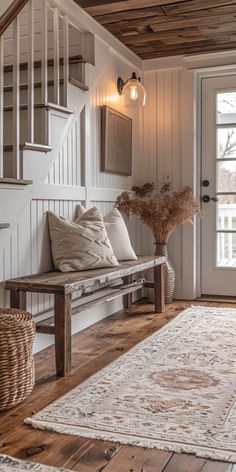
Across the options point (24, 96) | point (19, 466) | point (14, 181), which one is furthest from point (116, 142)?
point (19, 466)

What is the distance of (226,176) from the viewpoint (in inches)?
182

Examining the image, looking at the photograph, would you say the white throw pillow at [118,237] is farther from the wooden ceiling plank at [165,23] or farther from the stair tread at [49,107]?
the wooden ceiling plank at [165,23]

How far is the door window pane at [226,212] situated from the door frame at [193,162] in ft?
0.67

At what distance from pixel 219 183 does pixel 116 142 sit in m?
1.13

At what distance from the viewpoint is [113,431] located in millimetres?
1877

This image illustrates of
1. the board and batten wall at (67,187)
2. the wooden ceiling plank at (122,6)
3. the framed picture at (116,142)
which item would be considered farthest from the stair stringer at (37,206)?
the wooden ceiling plank at (122,6)

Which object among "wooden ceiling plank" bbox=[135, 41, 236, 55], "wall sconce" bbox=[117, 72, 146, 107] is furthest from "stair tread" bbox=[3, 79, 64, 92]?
"wooden ceiling plank" bbox=[135, 41, 236, 55]

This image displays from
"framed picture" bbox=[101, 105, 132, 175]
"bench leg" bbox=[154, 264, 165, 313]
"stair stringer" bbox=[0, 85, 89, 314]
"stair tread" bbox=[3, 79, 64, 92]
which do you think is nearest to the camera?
"stair stringer" bbox=[0, 85, 89, 314]

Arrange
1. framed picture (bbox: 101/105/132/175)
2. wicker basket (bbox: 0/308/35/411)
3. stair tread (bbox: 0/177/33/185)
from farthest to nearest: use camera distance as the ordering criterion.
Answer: framed picture (bbox: 101/105/132/175) → stair tread (bbox: 0/177/33/185) → wicker basket (bbox: 0/308/35/411)

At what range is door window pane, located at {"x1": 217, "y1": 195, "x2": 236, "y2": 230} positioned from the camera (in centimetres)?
460

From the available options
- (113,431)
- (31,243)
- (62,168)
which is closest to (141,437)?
(113,431)

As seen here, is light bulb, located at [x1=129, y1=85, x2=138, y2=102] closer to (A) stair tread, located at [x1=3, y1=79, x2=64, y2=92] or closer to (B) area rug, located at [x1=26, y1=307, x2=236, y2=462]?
(A) stair tread, located at [x1=3, y1=79, x2=64, y2=92]

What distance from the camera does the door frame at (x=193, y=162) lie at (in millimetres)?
4570

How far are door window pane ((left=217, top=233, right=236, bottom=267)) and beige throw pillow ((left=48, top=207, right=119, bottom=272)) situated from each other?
1.79 m
